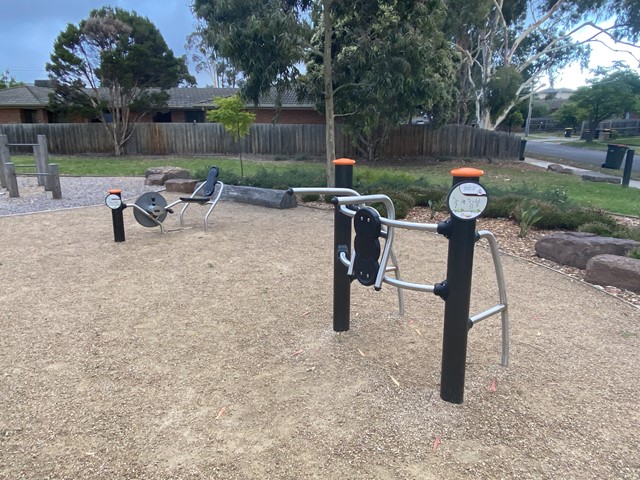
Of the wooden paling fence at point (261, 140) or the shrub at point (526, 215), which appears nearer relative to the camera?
the shrub at point (526, 215)

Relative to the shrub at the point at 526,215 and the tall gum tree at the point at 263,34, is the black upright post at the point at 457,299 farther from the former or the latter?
the tall gum tree at the point at 263,34

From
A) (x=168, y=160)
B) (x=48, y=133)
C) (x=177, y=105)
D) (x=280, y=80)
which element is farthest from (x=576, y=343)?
(x=177, y=105)

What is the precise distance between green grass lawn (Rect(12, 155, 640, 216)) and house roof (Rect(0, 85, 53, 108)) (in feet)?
21.5

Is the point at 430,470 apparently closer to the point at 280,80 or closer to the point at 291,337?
the point at 291,337

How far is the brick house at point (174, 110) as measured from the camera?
81.9 feet

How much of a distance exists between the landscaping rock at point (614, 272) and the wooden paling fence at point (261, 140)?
16.5 metres

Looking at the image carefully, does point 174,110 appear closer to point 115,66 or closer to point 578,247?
point 115,66

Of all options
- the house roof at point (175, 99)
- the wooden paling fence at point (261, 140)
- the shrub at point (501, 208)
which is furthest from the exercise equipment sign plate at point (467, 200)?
the house roof at point (175, 99)

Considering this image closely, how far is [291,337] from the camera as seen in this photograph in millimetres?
3488

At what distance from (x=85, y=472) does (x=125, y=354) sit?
1.16 metres

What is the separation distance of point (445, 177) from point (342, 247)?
1257 cm

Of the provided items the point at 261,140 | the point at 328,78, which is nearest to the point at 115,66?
the point at 261,140

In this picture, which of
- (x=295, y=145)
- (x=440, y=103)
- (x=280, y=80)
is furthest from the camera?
(x=295, y=145)

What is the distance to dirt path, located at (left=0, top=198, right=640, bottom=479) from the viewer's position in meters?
2.22
